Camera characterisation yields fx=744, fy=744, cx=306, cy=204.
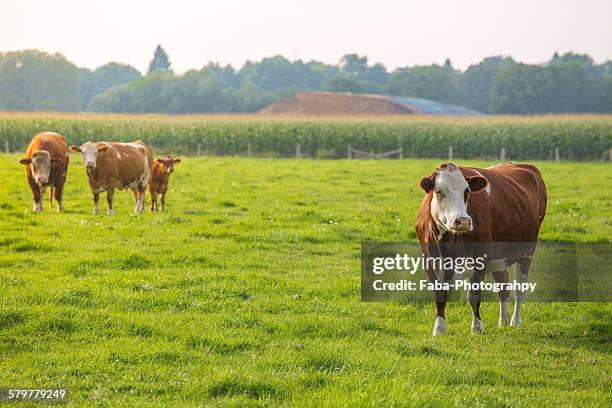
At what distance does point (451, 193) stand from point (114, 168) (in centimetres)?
1174

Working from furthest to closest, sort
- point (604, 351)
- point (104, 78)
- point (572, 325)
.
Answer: point (104, 78)
point (572, 325)
point (604, 351)

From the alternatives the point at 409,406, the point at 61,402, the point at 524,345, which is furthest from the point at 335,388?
the point at 524,345

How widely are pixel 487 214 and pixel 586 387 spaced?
209 cm

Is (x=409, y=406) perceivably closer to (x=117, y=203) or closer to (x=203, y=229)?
(x=203, y=229)

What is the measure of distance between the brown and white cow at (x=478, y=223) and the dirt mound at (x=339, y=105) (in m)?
71.8

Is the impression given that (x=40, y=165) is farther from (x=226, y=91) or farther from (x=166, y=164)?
(x=226, y=91)

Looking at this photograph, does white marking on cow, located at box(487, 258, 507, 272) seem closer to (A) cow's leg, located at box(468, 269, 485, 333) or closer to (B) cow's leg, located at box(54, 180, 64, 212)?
(A) cow's leg, located at box(468, 269, 485, 333)

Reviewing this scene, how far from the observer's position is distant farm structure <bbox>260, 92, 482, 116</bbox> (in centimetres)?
8081

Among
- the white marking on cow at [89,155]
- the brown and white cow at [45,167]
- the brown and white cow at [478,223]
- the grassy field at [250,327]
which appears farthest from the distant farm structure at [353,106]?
the brown and white cow at [478,223]

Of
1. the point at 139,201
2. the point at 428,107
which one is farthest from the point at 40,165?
the point at 428,107

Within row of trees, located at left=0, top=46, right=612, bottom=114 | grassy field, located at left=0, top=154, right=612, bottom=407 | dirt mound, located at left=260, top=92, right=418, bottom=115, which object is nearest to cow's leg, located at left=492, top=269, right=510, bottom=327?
grassy field, located at left=0, top=154, right=612, bottom=407

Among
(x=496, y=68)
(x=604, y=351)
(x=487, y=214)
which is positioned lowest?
(x=604, y=351)

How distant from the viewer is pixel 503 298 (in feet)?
27.4

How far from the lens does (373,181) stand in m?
25.0
